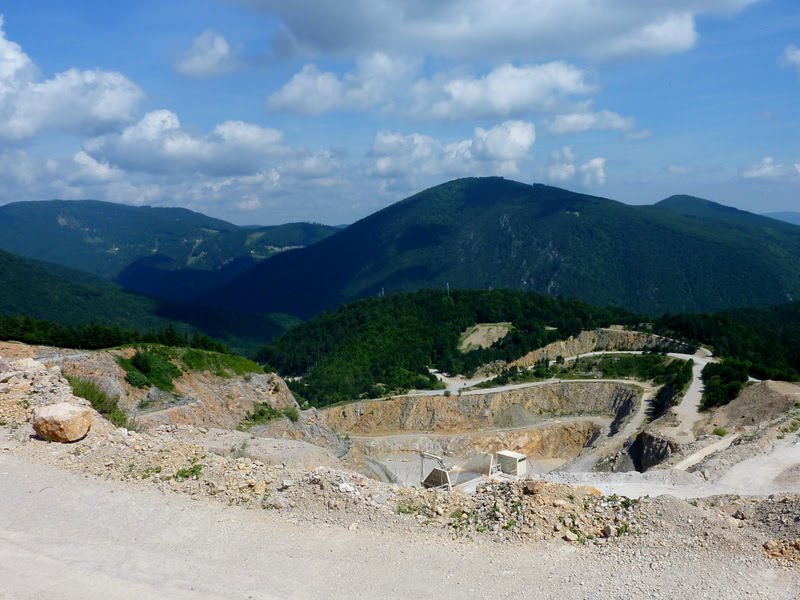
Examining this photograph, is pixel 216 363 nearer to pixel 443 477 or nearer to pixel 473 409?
pixel 443 477

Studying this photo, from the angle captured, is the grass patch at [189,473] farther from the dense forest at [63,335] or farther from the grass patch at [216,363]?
the dense forest at [63,335]

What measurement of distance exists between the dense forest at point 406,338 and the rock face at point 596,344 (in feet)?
6.03

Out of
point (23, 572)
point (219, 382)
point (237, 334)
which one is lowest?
point (237, 334)

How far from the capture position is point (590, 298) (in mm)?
190875

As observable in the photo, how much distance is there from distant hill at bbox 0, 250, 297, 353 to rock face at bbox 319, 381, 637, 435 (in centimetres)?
5686

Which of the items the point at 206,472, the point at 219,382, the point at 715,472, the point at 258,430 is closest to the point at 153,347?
the point at 219,382

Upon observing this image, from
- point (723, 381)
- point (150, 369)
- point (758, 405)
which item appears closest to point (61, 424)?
point (150, 369)

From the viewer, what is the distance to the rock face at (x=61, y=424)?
58.0 ft

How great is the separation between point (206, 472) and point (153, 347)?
3080 centimetres

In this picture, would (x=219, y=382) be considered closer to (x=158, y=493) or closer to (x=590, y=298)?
(x=158, y=493)

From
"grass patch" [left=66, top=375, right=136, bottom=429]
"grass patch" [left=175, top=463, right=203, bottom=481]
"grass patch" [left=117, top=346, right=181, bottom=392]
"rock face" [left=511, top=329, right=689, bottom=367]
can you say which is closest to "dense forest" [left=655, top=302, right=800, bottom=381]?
"rock face" [left=511, top=329, right=689, bottom=367]

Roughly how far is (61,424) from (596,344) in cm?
7414

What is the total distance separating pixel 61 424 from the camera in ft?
58.0

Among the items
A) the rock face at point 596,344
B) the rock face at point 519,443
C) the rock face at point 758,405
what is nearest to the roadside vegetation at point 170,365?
the rock face at point 519,443
